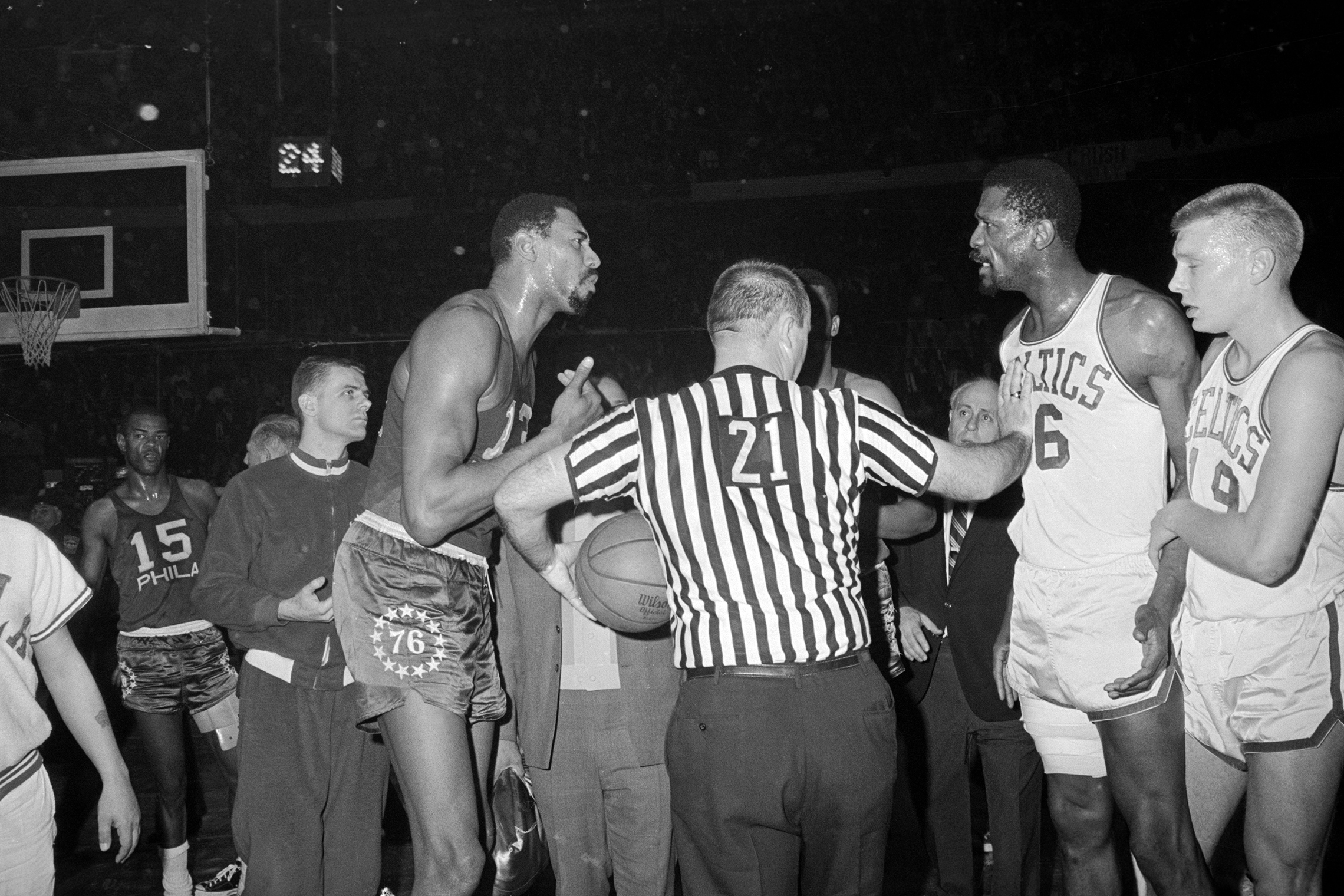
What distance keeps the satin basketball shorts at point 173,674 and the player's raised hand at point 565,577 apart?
2.98m

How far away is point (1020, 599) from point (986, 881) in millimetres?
1843

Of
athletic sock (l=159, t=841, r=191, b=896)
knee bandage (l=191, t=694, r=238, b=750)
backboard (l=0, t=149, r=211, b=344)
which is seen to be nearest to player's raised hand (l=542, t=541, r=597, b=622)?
athletic sock (l=159, t=841, r=191, b=896)

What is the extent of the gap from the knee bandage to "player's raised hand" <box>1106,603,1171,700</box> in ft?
13.0

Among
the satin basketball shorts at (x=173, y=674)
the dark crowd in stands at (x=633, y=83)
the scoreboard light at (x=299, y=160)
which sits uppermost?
the dark crowd in stands at (x=633, y=83)

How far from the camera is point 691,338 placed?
13672 millimetres

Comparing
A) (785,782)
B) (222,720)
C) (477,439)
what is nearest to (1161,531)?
(785,782)

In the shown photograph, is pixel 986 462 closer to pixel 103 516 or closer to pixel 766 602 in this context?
pixel 766 602

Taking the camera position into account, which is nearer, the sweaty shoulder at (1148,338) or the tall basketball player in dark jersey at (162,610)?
the sweaty shoulder at (1148,338)

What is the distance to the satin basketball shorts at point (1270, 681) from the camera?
8.19 feet

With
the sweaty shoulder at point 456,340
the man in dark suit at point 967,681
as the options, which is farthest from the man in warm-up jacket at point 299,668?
the man in dark suit at point 967,681

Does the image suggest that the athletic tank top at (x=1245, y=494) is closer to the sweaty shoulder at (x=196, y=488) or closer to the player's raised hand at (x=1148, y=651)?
the player's raised hand at (x=1148, y=651)

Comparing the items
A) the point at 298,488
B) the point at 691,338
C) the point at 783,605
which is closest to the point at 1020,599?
the point at 783,605

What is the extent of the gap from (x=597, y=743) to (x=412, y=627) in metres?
0.64

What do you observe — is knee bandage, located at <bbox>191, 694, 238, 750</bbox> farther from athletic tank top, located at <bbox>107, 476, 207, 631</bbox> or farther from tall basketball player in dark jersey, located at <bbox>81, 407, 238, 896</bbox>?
athletic tank top, located at <bbox>107, 476, 207, 631</bbox>
